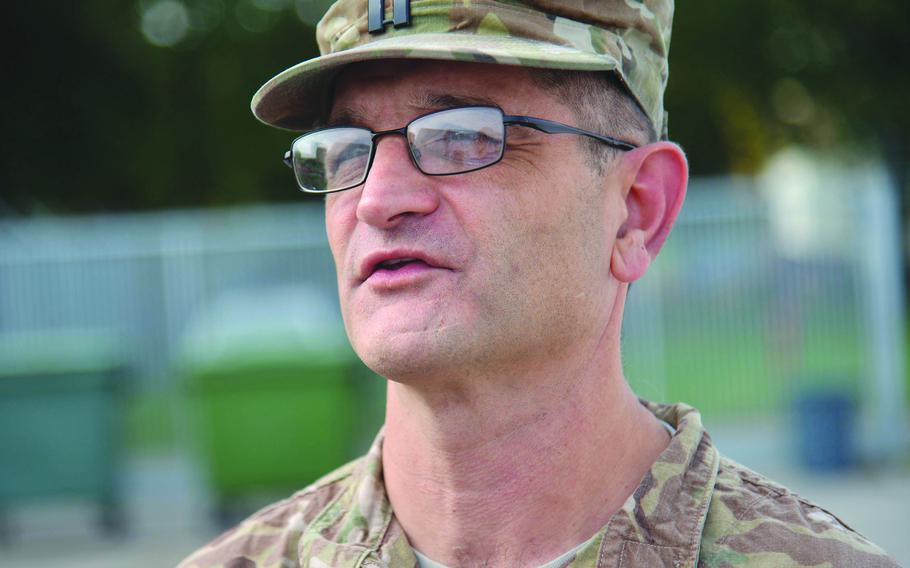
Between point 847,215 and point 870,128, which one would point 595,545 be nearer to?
point 847,215

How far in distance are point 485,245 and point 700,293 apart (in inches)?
336

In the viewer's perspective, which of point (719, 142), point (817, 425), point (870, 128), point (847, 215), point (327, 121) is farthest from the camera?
point (719, 142)

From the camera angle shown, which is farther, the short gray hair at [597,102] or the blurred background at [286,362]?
the blurred background at [286,362]

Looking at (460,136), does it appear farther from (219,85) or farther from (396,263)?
(219,85)

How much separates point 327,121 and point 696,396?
27.9ft

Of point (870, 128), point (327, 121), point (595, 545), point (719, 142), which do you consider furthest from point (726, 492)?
point (719, 142)

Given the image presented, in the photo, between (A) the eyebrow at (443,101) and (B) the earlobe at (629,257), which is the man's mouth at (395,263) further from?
(B) the earlobe at (629,257)

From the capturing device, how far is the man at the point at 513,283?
2025mm

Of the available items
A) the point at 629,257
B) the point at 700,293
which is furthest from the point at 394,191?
the point at 700,293

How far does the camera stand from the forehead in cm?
208

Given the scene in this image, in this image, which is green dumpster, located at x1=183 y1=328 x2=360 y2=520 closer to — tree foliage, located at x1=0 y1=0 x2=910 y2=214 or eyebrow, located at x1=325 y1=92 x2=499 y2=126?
eyebrow, located at x1=325 y1=92 x2=499 y2=126

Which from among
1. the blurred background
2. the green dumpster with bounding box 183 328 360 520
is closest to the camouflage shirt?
the blurred background

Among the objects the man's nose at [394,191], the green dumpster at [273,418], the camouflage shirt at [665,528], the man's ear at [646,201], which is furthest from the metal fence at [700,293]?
the man's nose at [394,191]

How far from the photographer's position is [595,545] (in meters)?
2.05
